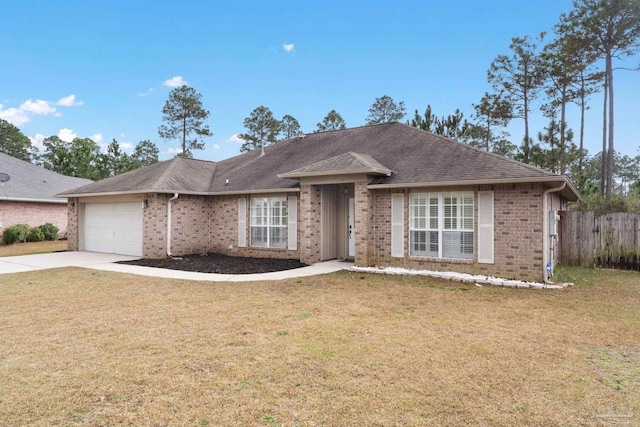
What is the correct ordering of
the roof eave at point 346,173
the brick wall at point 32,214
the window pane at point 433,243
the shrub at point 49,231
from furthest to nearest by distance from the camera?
1. the shrub at point 49,231
2. the brick wall at point 32,214
3. the roof eave at point 346,173
4. the window pane at point 433,243

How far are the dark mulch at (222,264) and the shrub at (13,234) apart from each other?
1131cm

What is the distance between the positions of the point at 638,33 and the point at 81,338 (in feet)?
82.5

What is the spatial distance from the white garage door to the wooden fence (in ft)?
51.1

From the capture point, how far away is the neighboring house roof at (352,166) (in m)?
10.3

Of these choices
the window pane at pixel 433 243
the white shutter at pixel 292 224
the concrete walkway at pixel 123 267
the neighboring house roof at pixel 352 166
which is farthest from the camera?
the white shutter at pixel 292 224

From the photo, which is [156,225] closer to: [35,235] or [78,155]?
[35,235]

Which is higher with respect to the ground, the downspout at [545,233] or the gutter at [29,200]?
the gutter at [29,200]

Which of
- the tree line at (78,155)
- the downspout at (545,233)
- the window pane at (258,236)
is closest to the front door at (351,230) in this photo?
the window pane at (258,236)

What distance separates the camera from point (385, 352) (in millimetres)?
4750

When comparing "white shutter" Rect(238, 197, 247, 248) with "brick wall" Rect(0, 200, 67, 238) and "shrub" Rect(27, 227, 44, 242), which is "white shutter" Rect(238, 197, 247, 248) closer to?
"shrub" Rect(27, 227, 44, 242)

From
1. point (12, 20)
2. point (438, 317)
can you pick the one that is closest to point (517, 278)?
point (438, 317)

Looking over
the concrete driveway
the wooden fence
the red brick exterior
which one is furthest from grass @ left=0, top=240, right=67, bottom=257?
the wooden fence

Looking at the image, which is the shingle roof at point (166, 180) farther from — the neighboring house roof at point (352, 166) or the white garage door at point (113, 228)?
the white garage door at point (113, 228)

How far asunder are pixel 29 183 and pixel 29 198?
2.52 meters
